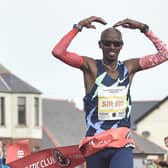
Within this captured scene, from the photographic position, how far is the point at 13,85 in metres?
87.5

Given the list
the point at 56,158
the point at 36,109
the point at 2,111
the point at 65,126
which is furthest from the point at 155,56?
the point at 65,126

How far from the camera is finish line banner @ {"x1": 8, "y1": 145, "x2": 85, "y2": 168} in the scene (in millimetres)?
8672

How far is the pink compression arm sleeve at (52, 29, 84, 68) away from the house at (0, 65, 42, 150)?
75590 mm

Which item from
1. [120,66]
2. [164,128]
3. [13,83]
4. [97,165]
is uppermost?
[120,66]

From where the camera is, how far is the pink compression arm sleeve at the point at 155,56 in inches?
317

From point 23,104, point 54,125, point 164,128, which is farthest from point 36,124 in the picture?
point 164,128

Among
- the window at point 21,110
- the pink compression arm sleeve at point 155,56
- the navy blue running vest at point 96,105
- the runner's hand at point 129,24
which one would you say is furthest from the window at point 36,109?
the navy blue running vest at point 96,105

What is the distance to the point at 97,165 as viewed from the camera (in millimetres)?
7828

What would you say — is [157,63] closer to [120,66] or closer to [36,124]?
[120,66]

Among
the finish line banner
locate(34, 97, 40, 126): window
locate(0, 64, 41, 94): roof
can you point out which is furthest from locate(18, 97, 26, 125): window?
the finish line banner

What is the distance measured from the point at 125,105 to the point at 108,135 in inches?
11.7

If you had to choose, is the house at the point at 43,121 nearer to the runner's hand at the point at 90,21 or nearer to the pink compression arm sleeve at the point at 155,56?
the pink compression arm sleeve at the point at 155,56

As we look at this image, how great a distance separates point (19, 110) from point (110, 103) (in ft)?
261

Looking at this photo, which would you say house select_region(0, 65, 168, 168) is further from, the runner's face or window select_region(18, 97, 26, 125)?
the runner's face
